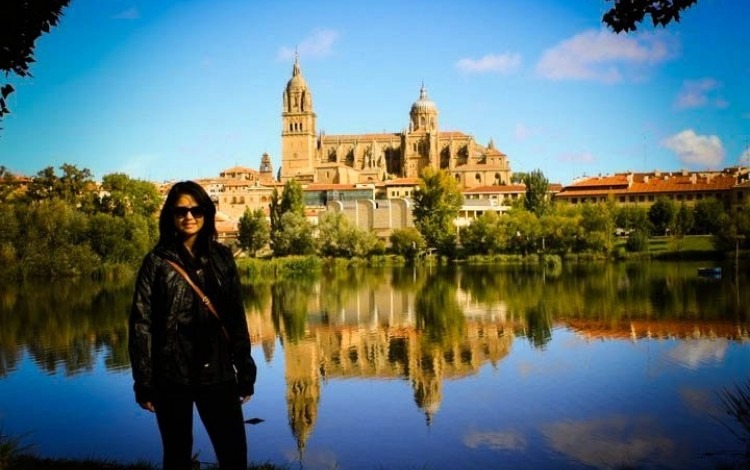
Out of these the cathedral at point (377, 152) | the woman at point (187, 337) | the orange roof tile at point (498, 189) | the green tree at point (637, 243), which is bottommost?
the green tree at point (637, 243)

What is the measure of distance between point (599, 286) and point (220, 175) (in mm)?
78215

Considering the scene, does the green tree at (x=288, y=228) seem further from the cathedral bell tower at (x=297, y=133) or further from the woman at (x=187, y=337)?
the woman at (x=187, y=337)

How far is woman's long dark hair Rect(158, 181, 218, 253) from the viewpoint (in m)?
4.61

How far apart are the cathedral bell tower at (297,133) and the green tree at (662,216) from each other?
4307 cm

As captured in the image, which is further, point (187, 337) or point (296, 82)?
point (296, 82)

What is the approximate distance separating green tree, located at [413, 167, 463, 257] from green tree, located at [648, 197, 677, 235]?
1619cm

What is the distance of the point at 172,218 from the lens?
15.1 ft

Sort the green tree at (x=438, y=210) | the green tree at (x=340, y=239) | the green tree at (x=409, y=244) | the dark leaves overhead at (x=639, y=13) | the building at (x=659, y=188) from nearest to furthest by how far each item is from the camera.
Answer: the dark leaves overhead at (x=639, y=13) → the green tree at (x=340, y=239) → the green tree at (x=409, y=244) → the green tree at (x=438, y=210) → the building at (x=659, y=188)

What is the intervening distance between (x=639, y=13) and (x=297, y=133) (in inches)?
3557

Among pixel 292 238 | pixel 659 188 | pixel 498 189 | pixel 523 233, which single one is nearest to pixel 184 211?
pixel 292 238

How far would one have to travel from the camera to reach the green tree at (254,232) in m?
57.8

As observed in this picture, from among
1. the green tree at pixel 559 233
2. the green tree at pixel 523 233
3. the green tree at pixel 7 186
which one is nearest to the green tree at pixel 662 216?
the green tree at pixel 559 233

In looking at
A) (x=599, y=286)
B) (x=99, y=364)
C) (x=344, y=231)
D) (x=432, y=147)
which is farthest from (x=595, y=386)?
(x=432, y=147)

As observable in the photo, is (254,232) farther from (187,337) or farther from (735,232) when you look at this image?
(187,337)
